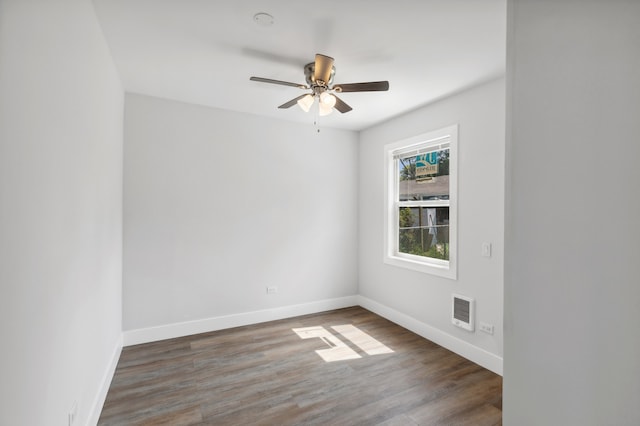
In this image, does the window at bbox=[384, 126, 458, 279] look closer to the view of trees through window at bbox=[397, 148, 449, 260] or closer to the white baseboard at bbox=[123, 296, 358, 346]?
the view of trees through window at bbox=[397, 148, 449, 260]

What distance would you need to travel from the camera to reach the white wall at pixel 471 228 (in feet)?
9.11

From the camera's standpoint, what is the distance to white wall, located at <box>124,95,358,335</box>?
3.29 m

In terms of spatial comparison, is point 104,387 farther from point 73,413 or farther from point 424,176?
point 424,176

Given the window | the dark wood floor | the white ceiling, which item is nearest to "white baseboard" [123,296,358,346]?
the dark wood floor

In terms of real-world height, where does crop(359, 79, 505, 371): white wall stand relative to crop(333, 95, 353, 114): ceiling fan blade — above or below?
below

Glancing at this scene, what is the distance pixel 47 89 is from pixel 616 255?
2.01 metres

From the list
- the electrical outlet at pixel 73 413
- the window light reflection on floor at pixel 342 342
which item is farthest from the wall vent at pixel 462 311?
the electrical outlet at pixel 73 413

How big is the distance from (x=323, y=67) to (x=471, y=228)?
2.08 meters

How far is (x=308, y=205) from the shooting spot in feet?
14.0

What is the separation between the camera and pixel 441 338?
329cm

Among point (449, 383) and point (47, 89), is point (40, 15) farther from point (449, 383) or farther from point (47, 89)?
point (449, 383)

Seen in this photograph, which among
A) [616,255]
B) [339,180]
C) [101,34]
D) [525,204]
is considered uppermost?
[101,34]

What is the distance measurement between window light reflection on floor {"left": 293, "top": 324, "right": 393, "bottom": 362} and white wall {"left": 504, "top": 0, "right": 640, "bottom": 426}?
7.42ft

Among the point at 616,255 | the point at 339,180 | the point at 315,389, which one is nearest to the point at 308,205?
the point at 339,180
